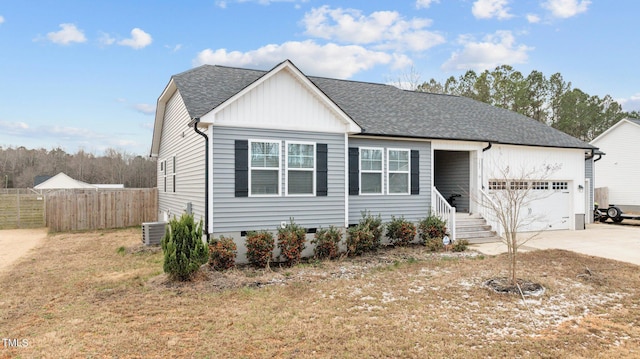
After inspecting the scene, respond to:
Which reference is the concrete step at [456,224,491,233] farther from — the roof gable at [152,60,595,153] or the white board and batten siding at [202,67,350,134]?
the white board and batten siding at [202,67,350,134]

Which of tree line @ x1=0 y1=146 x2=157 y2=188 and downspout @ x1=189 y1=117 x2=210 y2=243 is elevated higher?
tree line @ x1=0 y1=146 x2=157 y2=188

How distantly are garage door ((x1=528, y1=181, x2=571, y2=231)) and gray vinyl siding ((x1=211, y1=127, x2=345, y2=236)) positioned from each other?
840 cm

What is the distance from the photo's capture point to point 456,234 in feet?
37.9

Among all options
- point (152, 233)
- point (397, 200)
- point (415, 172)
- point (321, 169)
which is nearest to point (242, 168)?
point (321, 169)

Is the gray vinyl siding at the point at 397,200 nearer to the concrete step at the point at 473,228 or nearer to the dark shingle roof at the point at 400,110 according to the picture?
the dark shingle roof at the point at 400,110

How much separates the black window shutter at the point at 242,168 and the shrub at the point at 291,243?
1.30 m

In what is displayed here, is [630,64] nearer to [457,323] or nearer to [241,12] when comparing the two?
[241,12]

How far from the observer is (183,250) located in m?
7.16

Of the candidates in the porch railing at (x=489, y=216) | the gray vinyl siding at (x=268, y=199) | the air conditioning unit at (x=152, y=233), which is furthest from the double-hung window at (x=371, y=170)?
the air conditioning unit at (x=152, y=233)

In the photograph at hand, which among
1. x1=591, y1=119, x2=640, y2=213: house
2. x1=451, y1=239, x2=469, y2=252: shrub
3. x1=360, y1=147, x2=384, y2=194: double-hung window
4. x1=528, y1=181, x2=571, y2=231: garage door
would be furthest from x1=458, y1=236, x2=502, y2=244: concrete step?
x1=591, y1=119, x2=640, y2=213: house

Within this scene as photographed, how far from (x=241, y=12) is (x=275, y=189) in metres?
8.70

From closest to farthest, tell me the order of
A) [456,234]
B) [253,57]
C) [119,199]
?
[456,234] < [119,199] < [253,57]

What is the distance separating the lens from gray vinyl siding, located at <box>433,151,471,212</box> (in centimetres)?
1323

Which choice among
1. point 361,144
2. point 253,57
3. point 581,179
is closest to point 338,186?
point 361,144
